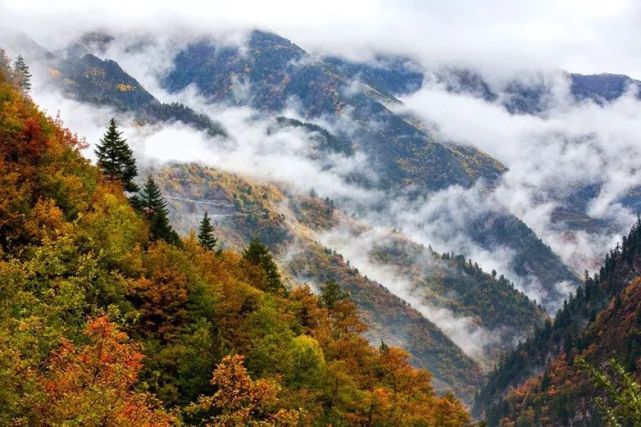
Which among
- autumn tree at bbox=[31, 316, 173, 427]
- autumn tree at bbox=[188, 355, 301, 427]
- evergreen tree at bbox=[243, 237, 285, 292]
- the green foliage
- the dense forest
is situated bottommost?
evergreen tree at bbox=[243, 237, 285, 292]

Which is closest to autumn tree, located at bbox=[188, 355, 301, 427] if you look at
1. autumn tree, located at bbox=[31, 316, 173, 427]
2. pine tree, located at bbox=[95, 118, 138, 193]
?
autumn tree, located at bbox=[31, 316, 173, 427]

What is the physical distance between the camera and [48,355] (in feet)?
126

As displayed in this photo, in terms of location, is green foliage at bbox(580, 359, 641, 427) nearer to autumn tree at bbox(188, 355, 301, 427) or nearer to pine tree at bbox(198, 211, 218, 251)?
autumn tree at bbox(188, 355, 301, 427)

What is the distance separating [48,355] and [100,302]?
25.9 metres

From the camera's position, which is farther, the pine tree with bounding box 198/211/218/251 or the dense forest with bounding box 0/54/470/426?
the pine tree with bounding box 198/211/218/251

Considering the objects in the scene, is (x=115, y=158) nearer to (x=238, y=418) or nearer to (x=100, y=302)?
(x=100, y=302)

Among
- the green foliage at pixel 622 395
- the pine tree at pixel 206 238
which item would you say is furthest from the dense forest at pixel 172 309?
the green foliage at pixel 622 395

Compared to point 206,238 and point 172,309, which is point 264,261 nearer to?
point 206,238

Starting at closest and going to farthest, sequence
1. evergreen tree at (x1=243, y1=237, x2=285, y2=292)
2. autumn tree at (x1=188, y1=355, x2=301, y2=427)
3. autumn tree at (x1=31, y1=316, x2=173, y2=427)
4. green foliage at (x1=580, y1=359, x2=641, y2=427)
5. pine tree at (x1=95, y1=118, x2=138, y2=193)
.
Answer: green foliage at (x1=580, y1=359, x2=641, y2=427), autumn tree at (x1=31, y1=316, x2=173, y2=427), autumn tree at (x1=188, y1=355, x2=301, y2=427), pine tree at (x1=95, y1=118, x2=138, y2=193), evergreen tree at (x1=243, y1=237, x2=285, y2=292)

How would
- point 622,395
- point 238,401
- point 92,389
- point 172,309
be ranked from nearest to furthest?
point 622,395 < point 92,389 < point 238,401 < point 172,309

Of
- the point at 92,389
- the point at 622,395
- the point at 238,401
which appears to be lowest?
the point at 238,401

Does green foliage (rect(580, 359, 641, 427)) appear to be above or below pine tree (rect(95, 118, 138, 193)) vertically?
above

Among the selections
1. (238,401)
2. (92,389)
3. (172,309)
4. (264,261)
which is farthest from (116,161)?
(92,389)

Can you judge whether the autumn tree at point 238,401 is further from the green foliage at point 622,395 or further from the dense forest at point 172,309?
the green foliage at point 622,395
